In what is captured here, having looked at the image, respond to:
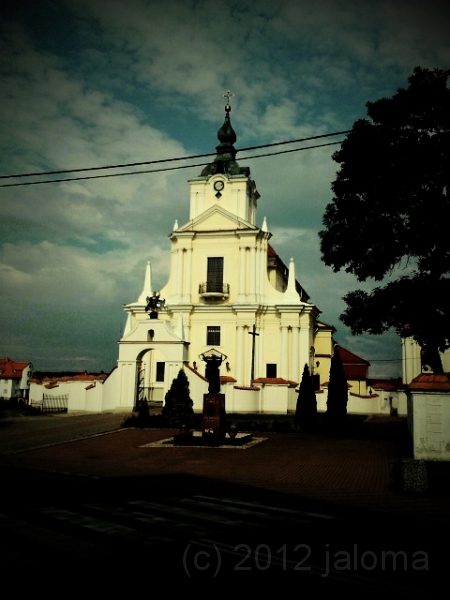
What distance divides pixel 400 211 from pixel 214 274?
26605 mm

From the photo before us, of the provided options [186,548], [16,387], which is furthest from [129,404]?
[16,387]

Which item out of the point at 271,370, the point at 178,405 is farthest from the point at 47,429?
the point at 271,370

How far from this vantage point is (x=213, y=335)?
4394 centimetres

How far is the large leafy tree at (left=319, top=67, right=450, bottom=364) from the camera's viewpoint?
18422 millimetres

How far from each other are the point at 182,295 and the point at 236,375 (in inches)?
317

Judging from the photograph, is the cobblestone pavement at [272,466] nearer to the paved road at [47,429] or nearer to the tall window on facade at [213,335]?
the paved road at [47,429]

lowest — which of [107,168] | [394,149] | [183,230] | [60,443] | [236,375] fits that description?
[60,443]

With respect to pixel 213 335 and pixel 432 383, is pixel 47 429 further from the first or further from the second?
pixel 213 335

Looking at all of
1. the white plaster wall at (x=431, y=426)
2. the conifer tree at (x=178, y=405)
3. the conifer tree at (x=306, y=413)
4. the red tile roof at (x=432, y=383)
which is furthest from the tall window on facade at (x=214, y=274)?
the white plaster wall at (x=431, y=426)

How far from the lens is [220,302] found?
44.2m

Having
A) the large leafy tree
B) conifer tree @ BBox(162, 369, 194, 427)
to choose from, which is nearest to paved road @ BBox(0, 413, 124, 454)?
conifer tree @ BBox(162, 369, 194, 427)

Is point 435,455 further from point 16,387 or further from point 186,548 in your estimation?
point 16,387

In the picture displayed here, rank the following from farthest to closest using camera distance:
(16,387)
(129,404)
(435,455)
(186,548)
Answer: (16,387), (129,404), (435,455), (186,548)

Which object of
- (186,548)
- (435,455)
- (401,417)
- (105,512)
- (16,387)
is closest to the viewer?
(186,548)
